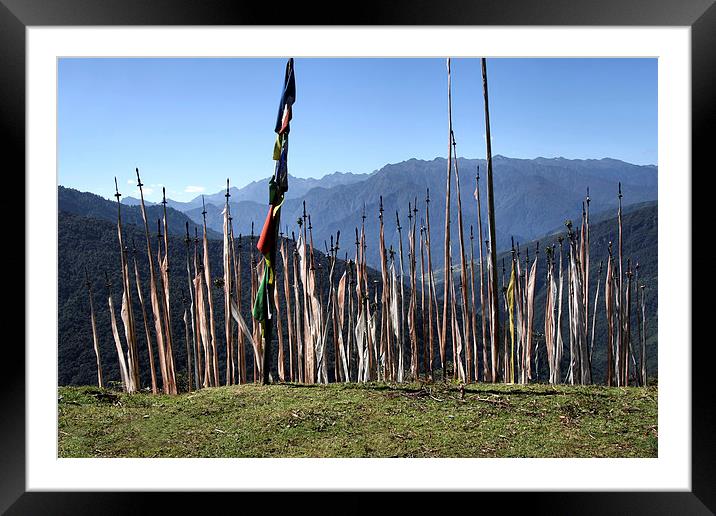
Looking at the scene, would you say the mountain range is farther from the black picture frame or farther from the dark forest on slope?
the black picture frame

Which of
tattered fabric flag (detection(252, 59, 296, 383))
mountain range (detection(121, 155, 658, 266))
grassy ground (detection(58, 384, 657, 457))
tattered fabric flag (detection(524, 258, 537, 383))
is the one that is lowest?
grassy ground (detection(58, 384, 657, 457))

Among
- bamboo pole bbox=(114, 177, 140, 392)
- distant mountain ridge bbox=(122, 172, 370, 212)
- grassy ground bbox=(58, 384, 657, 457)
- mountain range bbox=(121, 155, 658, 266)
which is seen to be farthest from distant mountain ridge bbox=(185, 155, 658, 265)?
grassy ground bbox=(58, 384, 657, 457)

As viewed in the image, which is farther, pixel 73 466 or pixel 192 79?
pixel 192 79

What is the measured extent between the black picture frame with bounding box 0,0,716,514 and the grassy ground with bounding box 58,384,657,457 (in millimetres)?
745

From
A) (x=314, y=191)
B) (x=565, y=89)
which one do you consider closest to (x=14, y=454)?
(x=565, y=89)

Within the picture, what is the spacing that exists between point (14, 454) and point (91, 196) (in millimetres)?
13600

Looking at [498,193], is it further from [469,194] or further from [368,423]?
[368,423]

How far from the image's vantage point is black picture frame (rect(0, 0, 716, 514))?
2.26m

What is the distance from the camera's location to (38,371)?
7.89 ft
